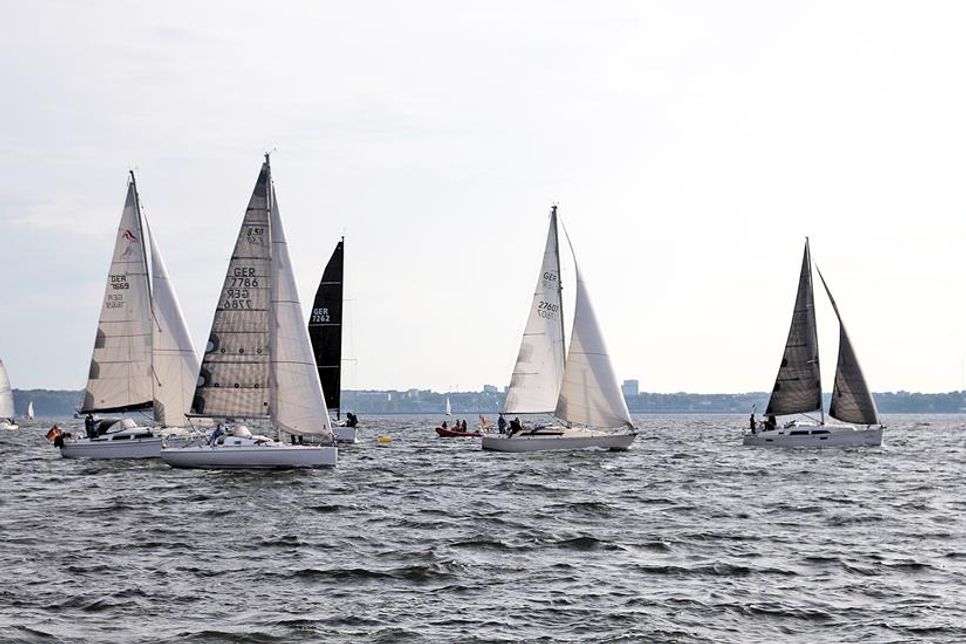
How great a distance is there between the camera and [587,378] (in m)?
52.5

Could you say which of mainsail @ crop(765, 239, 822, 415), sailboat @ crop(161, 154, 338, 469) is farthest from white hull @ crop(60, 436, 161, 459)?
mainsail @ crop(765, 239, 822, 415)

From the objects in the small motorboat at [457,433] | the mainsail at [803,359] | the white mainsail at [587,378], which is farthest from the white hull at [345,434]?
the mainsail at [803,359]

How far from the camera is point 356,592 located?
18.8m

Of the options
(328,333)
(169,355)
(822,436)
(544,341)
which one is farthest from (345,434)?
(822,436)

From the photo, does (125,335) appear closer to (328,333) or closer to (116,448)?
(116,448)

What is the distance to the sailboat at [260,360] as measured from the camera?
133 feet

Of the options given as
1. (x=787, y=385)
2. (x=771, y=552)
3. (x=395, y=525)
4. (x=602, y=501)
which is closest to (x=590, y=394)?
(x=787, y=385)

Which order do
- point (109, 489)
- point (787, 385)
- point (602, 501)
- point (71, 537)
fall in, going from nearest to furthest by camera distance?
point (71, 537) < point (602, 501) < point (109, 489) < point (787, 385)

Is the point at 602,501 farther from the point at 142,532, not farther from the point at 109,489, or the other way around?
the point at 109,489

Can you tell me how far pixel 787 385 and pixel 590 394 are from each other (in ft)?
53.0

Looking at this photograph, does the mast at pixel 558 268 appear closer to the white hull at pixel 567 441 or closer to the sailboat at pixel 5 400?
the white hull at pixel 567 441

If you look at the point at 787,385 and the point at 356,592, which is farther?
the point at 787,385

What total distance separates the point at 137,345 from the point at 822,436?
32.6 meters

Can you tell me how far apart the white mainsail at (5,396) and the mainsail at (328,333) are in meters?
64.4
